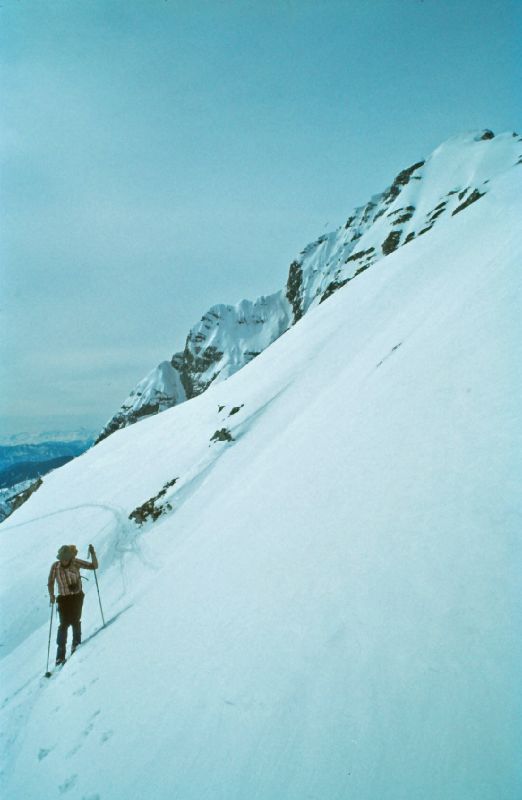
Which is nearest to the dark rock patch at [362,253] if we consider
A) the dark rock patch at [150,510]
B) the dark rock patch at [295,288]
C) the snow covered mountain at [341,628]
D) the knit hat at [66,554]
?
the dark rock patch at [295,288]

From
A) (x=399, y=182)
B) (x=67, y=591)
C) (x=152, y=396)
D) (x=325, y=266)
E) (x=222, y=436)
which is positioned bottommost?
(x=67, y=591)

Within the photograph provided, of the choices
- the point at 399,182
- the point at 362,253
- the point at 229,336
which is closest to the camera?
the point at 362,253

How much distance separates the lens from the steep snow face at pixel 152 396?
162 m

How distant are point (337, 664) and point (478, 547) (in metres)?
1.98

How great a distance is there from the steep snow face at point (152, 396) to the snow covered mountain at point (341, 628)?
158583mm

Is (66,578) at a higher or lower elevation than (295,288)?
lower

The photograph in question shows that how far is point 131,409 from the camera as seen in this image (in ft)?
539

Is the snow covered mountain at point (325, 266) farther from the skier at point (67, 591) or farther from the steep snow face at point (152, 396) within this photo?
the skier at point (67, 591)

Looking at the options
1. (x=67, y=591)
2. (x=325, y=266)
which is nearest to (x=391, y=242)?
(x=325, y=266)

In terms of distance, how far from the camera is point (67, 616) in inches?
280

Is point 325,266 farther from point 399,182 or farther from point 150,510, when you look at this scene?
point 150,510

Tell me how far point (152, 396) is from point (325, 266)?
324 ft

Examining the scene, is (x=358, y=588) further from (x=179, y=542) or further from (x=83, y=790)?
(x=179, y=542)

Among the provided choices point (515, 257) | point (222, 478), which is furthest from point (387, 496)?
point (222, 478)
